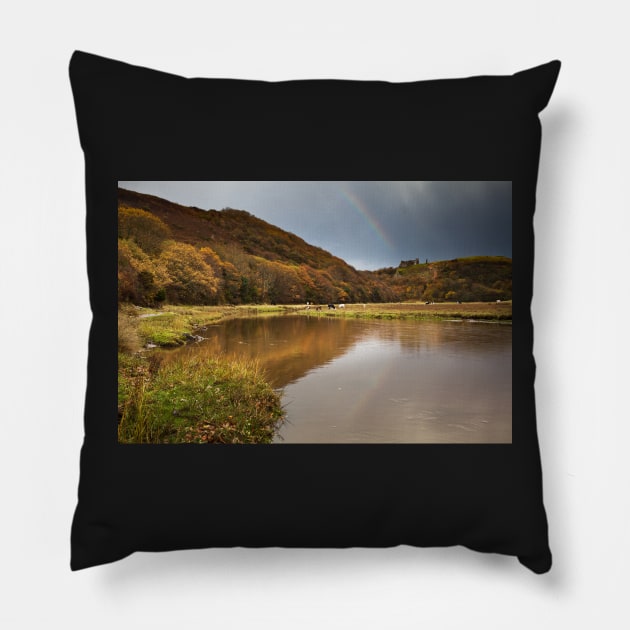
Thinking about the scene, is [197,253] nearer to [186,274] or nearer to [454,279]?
[186,274]

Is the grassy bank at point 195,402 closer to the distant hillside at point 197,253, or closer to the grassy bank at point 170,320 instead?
the grassy bank at point 170,320

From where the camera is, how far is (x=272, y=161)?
197cm

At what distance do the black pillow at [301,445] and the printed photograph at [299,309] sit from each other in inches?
1.9

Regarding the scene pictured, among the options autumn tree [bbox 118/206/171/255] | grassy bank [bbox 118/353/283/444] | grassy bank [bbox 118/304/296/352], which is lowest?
grassy bank [bbox 118/353/283/444]

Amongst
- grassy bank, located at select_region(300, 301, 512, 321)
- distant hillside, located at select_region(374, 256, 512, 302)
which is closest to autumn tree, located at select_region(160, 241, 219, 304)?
grassy bank, located at select_region(300, 301, 512, 321)

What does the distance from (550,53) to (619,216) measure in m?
0.73

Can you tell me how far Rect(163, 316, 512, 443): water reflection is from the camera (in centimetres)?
193

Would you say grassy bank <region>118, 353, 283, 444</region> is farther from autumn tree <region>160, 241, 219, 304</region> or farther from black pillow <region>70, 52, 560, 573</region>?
autumn tree <region>160, 241, 219, 304</region>

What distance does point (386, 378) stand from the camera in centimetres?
196

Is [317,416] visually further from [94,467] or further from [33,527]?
[33,527]

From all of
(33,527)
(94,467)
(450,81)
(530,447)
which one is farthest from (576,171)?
(33,527)

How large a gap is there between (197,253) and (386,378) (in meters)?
0.81

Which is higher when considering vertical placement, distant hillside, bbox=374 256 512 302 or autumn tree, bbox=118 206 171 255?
autumn tree, bbox=118 206 171 255

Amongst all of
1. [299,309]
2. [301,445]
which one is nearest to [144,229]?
[299,309]
